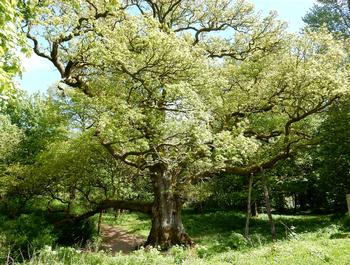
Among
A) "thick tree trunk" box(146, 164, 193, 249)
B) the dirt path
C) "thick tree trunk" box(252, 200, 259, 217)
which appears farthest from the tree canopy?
"thick tree trunk" box(252, 200, 259, 217)

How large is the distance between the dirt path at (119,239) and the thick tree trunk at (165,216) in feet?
7.70

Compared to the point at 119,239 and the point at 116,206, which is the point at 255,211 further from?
the point at 116,206

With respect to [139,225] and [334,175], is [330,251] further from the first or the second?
[139,225]

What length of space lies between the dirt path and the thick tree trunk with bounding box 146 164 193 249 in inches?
92.4

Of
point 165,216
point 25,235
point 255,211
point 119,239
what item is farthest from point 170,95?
point 255,211

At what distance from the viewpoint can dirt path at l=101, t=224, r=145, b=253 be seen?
A: 63.3 ft

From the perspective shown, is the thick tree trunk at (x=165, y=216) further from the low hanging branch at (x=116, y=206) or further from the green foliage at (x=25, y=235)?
the green foliage at (x=25, y=235)

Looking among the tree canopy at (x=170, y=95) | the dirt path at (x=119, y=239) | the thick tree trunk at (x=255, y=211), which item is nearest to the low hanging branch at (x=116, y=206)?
the tree canopy at (x=170, y=95)

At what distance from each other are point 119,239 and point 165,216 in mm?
5794

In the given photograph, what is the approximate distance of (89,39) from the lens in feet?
45.2

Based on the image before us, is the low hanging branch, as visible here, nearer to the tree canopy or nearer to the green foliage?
the tree canopy

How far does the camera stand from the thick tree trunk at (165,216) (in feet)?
55.6

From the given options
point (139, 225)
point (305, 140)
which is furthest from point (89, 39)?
point (139, 225)

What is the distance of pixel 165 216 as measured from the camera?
17.5 m
